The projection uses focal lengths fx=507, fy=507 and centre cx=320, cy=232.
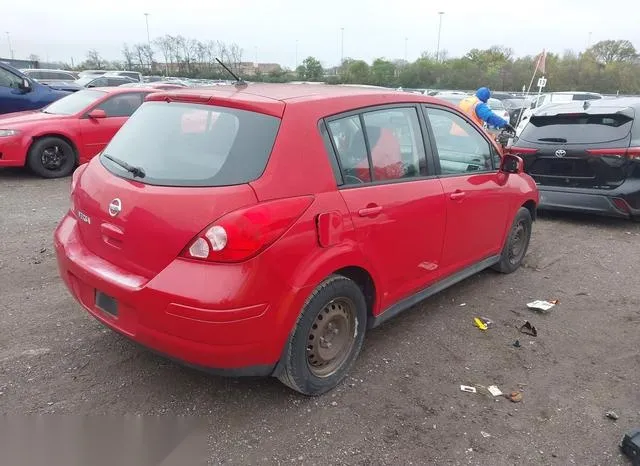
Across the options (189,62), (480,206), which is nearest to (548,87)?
(189,62)

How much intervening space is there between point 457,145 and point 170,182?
2.29m

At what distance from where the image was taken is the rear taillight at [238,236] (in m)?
2.31

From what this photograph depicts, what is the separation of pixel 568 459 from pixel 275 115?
2.25m

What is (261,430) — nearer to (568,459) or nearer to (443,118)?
(568,459)

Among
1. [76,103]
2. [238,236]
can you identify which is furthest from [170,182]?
[76,103]

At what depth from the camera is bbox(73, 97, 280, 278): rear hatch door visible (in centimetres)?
240

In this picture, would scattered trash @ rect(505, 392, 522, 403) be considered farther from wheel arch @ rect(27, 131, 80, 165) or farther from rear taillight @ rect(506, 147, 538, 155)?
wheel arch @ rect(27, 131, 80, 165)

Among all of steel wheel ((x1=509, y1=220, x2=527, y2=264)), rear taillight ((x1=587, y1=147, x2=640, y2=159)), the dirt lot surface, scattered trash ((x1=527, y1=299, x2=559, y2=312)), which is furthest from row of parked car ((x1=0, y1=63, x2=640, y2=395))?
rear taillight ((x1=587, y1=147, x2=640, y2=159))

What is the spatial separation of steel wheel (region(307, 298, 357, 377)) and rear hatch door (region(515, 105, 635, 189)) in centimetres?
453

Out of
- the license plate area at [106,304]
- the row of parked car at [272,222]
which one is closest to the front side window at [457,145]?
the row of parked car at [272,222]

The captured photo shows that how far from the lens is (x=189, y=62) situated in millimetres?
56625

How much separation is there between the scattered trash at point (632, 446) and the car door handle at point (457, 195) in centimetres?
173

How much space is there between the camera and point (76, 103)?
28.9 feet

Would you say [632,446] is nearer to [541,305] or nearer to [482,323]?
[482,323]
